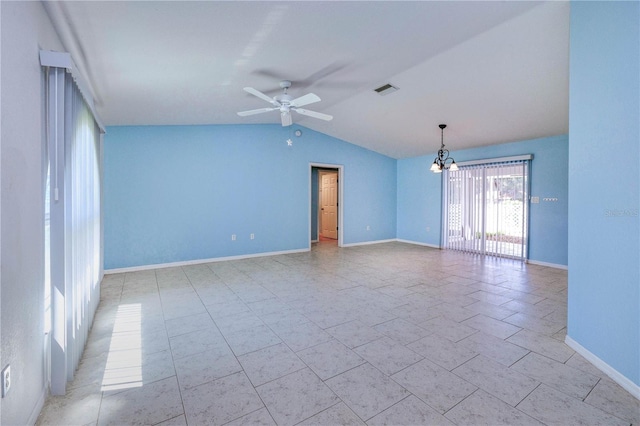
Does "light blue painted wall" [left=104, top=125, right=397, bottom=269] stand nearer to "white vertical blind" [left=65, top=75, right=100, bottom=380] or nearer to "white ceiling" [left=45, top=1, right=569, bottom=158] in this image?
"white ceiling" [left=45, top=1, right=569, bottom=158]

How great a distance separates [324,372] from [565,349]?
2.05 m

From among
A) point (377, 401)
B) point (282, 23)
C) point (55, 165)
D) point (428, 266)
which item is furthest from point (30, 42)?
point (428, 266)

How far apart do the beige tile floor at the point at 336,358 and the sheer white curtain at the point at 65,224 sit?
23 centimetres

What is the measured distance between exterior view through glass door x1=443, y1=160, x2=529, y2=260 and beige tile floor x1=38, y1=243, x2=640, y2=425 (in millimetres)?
1814

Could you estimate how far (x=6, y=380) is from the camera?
1354 mm

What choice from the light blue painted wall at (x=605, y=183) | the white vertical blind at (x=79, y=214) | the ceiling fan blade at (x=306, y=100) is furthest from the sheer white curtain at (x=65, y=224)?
the light blue painted wall at (x=605, y=183)

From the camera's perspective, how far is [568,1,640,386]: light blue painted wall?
1950 mm

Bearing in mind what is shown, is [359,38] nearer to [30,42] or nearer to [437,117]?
[30,42]

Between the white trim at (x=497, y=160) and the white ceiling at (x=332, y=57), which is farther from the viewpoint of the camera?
the white trim at (x=497, y=160)

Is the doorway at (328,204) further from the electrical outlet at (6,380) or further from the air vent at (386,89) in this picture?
the electrical outlet at (6,380)

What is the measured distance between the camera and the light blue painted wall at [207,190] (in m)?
4.98

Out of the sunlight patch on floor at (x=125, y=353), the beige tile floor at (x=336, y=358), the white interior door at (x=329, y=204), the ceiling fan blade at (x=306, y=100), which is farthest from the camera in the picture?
the white interior door at (x=329, y=204)

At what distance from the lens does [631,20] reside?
1.96m

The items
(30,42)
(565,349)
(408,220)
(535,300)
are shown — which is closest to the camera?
(30,42)
